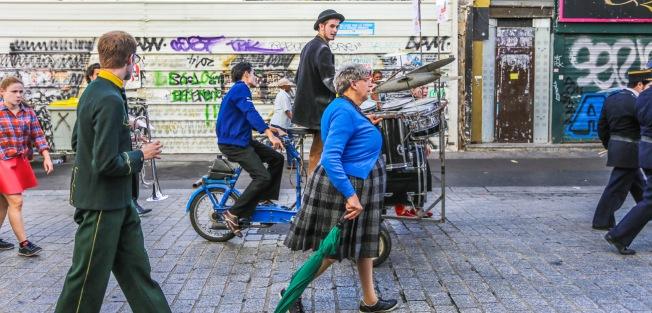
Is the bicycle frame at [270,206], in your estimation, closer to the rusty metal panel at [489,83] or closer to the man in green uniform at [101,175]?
the man in green uniform at [101,175]

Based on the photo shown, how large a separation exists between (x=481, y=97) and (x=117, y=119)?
11.8 metres

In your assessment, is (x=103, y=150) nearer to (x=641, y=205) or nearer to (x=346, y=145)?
(x=346, y=145)

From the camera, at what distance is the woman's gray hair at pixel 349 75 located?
13.6 feet

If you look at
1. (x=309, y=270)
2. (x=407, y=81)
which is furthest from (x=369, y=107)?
(x=309, y=270)

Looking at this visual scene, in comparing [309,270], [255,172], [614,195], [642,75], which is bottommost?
[614,195]

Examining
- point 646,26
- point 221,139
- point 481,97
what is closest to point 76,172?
point 221,139

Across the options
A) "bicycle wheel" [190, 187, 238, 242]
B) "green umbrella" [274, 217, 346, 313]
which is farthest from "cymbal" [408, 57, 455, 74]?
"bicycle wheel" [190, 187, 238, 242]

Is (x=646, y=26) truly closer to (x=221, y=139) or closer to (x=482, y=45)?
(x=482, y=45)

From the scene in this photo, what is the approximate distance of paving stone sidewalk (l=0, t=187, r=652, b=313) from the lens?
462 cm

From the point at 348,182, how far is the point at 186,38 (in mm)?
10734

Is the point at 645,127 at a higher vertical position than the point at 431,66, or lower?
lower

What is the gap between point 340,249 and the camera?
419 cm

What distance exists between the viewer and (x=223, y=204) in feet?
20.7

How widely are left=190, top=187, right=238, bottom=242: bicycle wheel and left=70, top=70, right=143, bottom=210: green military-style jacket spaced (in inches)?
111
